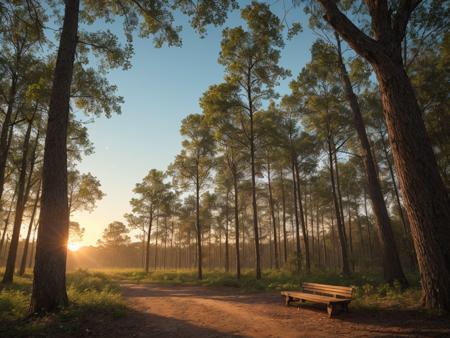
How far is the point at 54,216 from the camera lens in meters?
7.10

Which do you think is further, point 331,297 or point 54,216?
point 331,297

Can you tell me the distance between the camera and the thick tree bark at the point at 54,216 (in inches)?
267

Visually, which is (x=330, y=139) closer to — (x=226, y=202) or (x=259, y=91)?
(x=259, y=91)

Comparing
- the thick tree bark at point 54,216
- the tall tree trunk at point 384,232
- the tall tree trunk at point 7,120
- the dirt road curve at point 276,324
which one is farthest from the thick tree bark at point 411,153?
the tall tree trunk at point 7,120

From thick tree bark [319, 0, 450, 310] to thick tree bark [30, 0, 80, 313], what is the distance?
25.9 ft

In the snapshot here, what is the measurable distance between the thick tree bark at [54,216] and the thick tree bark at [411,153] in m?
7.90

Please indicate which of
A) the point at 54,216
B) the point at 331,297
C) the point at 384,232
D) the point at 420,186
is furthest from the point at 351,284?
the point at 54,216

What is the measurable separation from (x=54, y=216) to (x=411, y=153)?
355 inches

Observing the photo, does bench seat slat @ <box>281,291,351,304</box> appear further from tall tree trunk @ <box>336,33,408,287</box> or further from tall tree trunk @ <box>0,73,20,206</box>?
tall tree trunk @ <box>0,73,20,206</box>

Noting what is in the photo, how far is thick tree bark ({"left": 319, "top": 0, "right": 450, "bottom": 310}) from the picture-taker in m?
5.81

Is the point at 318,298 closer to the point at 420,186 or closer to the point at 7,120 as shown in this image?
the point at 420,186

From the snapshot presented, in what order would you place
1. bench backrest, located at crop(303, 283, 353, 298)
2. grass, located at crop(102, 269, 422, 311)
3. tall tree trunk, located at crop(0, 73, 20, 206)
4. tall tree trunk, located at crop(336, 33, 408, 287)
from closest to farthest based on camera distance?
grass, located at crop(102, 269, 422, 311)
bench backrest, located at crop(303, 283, 353, 298)
tall tree trunk, located at crop(336, 33, 408, 287)
tall tree trunk, located at crop(0, 73, 20, 206)

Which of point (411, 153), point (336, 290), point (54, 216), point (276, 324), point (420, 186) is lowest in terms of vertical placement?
point (276, 324)

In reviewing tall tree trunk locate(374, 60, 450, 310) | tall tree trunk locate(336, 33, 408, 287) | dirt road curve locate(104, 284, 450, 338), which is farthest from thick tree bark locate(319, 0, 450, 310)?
tall tree trunk locate(336, 33, 408, 287)
